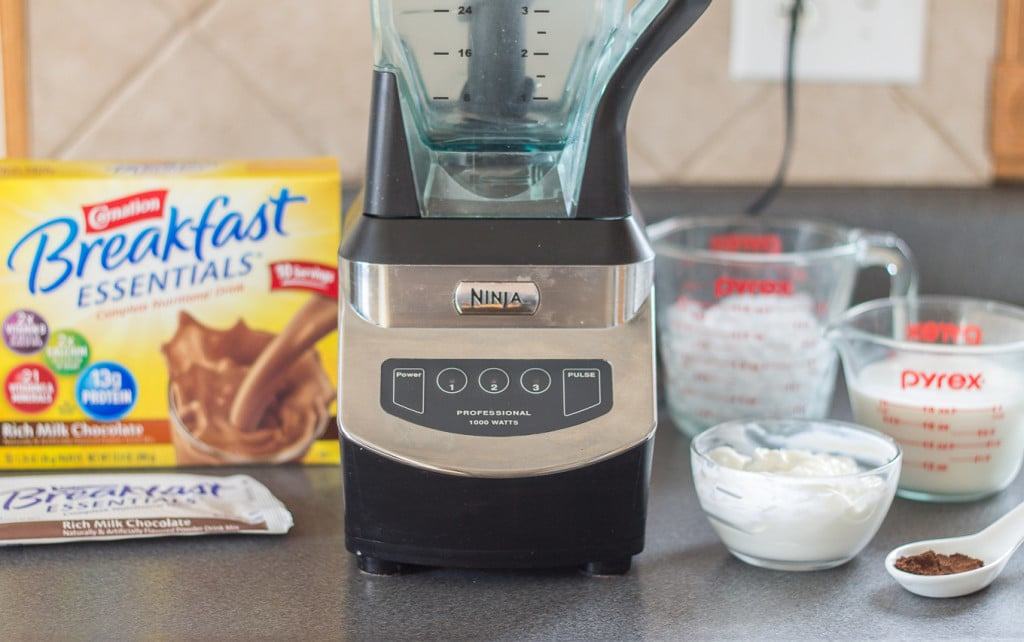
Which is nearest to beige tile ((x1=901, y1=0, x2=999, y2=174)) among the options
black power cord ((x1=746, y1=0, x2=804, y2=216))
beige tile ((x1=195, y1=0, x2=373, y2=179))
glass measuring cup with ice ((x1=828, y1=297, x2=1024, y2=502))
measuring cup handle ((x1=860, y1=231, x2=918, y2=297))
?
black power cord ((x1=746, y1=0, x2=804, y2=216))

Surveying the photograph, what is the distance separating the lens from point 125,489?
70 cm

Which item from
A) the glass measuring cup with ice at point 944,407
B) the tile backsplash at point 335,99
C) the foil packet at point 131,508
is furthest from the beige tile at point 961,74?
the foil packet at point 131,508

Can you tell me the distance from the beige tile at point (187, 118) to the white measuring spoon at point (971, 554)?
0.66 m

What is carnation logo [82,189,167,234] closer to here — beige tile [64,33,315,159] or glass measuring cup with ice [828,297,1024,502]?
beige tile [64,33,315,159]

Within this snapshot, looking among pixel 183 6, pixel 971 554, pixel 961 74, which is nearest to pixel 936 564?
pixel 971 554

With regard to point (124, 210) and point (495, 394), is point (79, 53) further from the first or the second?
point (495, 394)

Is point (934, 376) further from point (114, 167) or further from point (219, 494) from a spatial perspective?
point (114, 167)

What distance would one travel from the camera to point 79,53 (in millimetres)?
985

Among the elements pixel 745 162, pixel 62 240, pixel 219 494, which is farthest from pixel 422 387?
pixel 745 162

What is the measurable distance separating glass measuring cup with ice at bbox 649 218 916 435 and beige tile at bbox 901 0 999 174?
30cm

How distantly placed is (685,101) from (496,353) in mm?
549

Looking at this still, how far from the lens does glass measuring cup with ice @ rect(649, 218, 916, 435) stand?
82cm

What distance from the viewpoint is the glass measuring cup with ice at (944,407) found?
0.72m

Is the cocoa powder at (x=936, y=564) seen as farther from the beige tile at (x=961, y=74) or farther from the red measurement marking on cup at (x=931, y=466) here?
the beige tile at (x=961, y=74)
